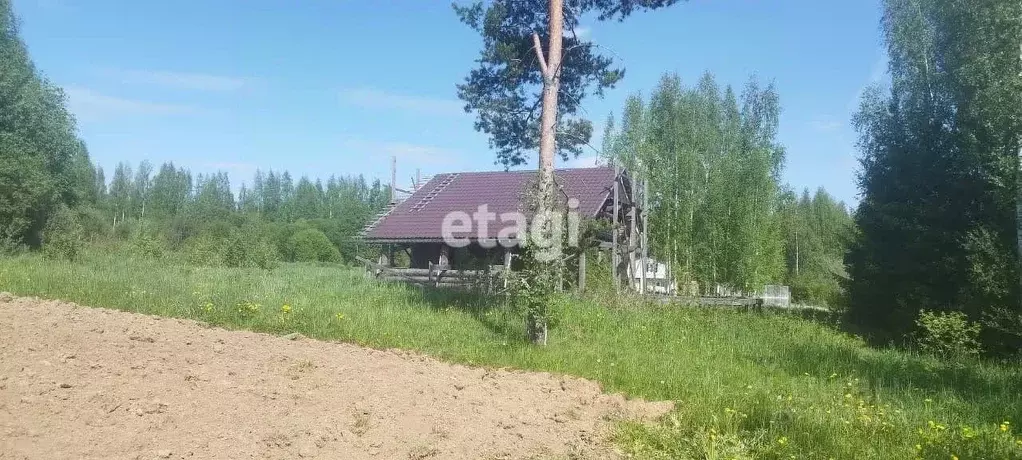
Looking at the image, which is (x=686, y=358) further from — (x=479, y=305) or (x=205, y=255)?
(x=205, y=255)

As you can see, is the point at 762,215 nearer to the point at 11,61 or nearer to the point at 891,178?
the point at 891,178

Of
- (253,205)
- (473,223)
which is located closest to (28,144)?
(473,223)

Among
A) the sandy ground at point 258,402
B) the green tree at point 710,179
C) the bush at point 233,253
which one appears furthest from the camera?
the green tree at point 710,179

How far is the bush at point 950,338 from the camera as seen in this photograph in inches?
453

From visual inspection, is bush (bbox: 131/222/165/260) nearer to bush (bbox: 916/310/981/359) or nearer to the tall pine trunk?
the tall pine trunk

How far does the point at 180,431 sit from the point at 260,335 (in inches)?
161

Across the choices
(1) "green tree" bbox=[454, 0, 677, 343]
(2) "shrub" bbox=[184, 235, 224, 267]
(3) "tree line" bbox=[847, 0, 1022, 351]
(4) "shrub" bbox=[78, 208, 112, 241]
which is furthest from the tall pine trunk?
(4) "shrub" bbox=[78, 208, 112, 241]

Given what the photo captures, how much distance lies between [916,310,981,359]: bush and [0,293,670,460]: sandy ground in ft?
25.9

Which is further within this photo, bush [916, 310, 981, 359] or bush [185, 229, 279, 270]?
bush [185, 229, 279, 270]

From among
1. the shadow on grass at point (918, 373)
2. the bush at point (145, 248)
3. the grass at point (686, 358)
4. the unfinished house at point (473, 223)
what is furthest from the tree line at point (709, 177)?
the bush at point (145, 248)

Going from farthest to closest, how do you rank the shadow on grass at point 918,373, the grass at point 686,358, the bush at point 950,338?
the bush at point 950,338, the shadow on grass at point 918,373, the grass at point 686,358

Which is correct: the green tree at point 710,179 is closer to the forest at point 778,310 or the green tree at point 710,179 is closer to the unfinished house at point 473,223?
the forest at point 778,310

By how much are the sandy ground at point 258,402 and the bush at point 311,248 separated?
143 ft

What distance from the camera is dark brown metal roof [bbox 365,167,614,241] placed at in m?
22.3
